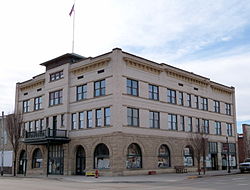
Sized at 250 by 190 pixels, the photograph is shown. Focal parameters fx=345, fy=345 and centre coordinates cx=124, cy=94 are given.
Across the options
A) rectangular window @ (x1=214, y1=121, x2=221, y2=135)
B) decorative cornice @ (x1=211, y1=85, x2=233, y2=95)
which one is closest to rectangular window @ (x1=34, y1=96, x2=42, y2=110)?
decorative cornice @ (x1=211, y1=85, x2=233, y2=95)

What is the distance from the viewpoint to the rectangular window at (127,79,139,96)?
39.2m

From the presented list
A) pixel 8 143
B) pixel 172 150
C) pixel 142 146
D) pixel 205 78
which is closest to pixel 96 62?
pixel 142 146

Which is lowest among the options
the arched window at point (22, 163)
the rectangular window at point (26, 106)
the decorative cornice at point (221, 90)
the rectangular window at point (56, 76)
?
the arched window at point (22, 163)

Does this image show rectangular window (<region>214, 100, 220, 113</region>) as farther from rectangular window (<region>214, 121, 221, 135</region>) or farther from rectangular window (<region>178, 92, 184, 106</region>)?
rectangular window (<region>178, 92, 184, 106</region>)

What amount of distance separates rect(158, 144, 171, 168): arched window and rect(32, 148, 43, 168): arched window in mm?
16310

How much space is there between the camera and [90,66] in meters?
41.3

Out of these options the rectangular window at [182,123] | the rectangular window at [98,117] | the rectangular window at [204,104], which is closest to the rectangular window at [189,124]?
the rectangular window at [182,123]

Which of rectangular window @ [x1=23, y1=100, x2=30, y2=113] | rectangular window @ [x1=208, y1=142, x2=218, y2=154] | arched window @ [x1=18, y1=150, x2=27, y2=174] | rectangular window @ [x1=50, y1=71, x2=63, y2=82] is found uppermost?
rectangular window @ [x1=50, y1=71, x2=63, y2=82]

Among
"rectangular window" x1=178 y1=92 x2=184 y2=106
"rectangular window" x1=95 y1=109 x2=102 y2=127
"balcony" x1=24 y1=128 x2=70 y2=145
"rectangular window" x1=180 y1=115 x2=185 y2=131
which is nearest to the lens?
Answer: "rectangular window" x1=95 y1=109 x2=102 y2=127

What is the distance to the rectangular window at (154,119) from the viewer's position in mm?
41375

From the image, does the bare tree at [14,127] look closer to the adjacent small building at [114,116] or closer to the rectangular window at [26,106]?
the adjacent small building at [114,116]

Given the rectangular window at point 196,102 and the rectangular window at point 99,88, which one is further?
the rectangular window at point 196,102

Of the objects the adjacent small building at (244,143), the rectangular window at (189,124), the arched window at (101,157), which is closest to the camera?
the arched window at (101,157)

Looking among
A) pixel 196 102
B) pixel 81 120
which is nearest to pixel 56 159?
pixel 81 120
